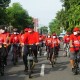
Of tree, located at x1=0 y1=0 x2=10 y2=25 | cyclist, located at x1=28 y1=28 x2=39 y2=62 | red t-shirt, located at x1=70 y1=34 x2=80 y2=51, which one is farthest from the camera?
tree, located at x1=0 y1=0 x2=10 y2=25

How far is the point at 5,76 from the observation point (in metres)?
14.6

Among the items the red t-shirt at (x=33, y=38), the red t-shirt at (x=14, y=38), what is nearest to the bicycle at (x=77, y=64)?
the red t-shirt at (x=33, y=38)

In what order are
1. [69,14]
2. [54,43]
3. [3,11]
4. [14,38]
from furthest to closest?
[3,11] → [69,14] → [14,38] → [54,43]

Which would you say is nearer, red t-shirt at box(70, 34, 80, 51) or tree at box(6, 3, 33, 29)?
red t-shirt at box(70, 34, 80, 51)

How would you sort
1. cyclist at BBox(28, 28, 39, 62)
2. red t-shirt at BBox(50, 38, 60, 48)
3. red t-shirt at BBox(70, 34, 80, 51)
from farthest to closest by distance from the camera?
1. red t-shirt at BBox(50, 38, 60, 48)
2. red t-shirt at BBox(70, 34, 80, 51)
3. cyclist at BBox(28, 28, 39, 62)

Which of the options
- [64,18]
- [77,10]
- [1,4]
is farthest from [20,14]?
[77,10]

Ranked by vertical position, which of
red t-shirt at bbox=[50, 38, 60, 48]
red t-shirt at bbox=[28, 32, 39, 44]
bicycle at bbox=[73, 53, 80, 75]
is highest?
red t-shirt at bbox=[28, 32, 39, 44]

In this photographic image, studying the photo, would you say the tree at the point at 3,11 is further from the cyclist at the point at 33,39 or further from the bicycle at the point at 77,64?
the bicycle at the point at 77,64

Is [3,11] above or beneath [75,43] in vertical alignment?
above

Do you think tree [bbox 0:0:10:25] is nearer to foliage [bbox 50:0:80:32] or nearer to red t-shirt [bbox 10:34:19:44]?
foliage [bbox 50:0:80:32]

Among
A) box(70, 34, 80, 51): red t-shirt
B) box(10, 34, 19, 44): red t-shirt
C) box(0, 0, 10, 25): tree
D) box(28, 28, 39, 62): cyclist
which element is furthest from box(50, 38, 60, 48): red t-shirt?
box(0, 0, 10, 25): tree

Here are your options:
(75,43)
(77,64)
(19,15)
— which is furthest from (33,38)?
(19,15)

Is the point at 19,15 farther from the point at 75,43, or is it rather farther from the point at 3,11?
the point at 75,43

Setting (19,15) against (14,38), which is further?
(19,15)
